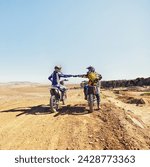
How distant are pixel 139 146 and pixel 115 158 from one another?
6.46 ft

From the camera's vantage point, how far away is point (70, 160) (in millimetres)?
6805

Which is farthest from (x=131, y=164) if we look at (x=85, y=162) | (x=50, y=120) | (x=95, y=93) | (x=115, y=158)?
(x=95, y=93)

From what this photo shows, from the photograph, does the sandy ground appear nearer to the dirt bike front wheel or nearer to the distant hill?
the dirt bike front wheel

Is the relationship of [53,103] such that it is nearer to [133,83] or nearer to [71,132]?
[71,132]

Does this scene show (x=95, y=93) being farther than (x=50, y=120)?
Yes

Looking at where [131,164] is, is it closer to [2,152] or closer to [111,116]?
[2,152]

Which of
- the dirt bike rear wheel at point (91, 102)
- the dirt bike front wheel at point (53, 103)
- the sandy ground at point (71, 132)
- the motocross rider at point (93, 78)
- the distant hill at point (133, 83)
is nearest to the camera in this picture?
the sandy ground at point (71, 132)

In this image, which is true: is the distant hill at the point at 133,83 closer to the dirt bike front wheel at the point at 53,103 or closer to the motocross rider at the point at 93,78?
the motocross rider at the point at 93,78

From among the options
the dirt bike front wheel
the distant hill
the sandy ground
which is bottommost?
the sandy ground

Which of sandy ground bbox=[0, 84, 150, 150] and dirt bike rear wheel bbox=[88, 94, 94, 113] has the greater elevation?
dirt bike rear wheel bbox=[88, 94, 94, 113]

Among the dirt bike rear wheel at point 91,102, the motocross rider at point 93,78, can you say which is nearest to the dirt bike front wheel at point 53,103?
the dirt bike rear wheel at point 91,102

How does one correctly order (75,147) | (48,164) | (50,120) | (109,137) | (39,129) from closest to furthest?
(48,164) → (75,147) → (109,137) → (39,129) → (50,120)

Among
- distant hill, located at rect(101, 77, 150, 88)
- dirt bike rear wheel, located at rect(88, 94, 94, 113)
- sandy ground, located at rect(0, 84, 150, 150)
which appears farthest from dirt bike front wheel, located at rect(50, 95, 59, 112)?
distant hill, located at rect(101, 77, 150, 88)

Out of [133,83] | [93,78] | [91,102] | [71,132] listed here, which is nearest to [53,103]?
[91,102]
